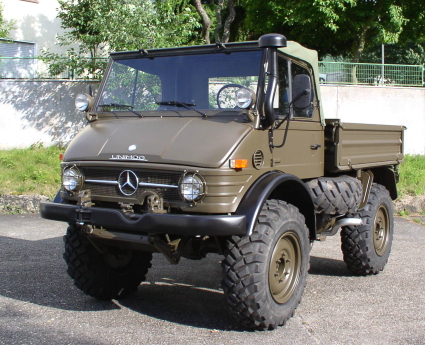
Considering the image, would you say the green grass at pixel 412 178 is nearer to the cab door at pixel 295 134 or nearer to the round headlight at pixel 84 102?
the cab door at pixel 295 134

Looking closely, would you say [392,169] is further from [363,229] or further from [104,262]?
[104,262]

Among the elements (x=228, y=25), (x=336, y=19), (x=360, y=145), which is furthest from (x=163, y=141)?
(x=336, y=19)

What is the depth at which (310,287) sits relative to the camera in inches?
228

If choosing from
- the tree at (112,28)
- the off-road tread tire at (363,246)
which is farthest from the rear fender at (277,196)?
the tree at (112,28)

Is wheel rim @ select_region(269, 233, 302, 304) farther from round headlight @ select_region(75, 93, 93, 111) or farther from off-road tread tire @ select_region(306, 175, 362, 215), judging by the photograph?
round headlight @ select_region(75, 93, 93, 111)

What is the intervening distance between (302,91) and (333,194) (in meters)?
1.27

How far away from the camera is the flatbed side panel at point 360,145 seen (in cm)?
559

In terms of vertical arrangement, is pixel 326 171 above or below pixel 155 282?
above

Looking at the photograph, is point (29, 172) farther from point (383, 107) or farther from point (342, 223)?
point (383, 107)

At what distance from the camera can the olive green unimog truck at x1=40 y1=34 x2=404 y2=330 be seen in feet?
13.4

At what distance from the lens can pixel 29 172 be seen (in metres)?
11.9

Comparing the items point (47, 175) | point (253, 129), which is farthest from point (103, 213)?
point (47, 175)

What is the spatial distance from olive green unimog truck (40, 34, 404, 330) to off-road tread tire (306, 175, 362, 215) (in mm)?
15

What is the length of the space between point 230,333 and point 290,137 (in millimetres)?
1821
